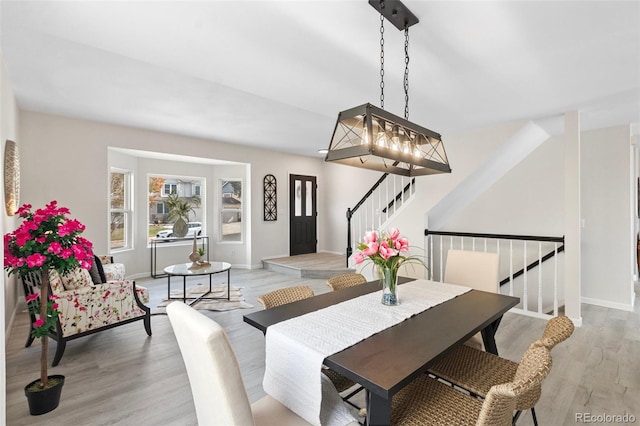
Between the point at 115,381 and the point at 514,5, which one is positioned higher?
the point at 514,5

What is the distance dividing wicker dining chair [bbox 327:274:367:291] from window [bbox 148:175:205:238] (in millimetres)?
4535

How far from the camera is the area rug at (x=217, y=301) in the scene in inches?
161

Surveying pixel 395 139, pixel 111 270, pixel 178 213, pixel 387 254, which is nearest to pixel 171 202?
pixel 178 213

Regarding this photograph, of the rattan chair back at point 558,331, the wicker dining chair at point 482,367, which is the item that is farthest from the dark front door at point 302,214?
the rattan chair back at point 558,331

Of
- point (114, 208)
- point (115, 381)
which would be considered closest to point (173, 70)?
point (115, 381)

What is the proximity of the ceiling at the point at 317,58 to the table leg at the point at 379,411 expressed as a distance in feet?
6.77

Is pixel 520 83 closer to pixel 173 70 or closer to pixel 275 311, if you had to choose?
pixel 275 311

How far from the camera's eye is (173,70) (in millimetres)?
2801

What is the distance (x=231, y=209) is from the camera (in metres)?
7.00

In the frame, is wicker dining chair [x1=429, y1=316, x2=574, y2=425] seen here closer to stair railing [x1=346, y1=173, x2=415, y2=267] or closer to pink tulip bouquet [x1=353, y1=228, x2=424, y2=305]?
pink tulip bouquet [x1=353, y1=228, x2=424, y2=305]

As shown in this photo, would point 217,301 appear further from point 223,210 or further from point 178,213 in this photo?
point 223,210

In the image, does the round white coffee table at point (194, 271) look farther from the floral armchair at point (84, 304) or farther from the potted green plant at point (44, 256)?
the potted green plant at point (44, 256)

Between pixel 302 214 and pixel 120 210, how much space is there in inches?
149

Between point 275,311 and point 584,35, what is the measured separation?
279cm
